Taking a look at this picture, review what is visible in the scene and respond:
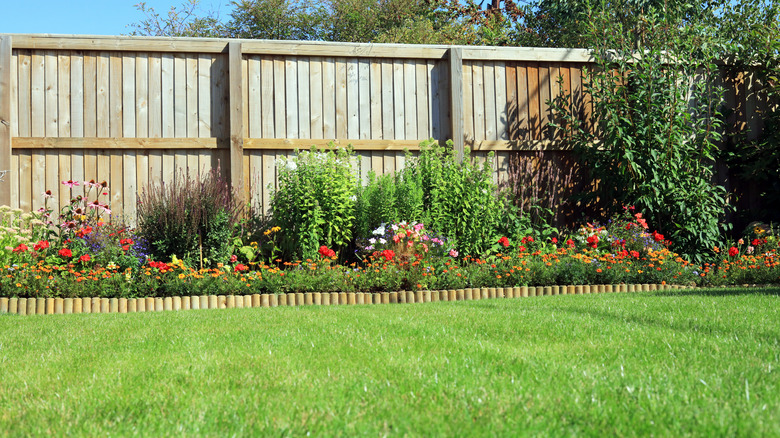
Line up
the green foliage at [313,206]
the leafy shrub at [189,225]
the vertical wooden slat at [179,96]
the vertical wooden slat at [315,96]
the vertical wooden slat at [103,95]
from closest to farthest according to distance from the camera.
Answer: the leafy shrub at [189,225], the green foliage at [313,206], the vertical wooden slat at [103,95], the vertical wooden slat at [179,96], the vertical wooden slat at [315,96]

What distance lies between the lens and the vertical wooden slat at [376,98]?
7.81 meters

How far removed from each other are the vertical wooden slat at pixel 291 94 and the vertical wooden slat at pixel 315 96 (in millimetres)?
172

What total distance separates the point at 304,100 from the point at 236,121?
2.69 feet

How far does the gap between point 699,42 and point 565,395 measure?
24.1 ft

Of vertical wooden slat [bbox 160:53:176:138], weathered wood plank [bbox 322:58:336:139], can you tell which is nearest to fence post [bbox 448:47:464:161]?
weathered wood plank [bbox 322:58:336:139]

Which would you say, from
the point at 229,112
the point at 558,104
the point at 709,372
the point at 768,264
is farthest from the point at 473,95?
the point at 709,372

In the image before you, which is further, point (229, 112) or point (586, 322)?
point (229, 112)

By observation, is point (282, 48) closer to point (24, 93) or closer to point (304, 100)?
point (304, 100)

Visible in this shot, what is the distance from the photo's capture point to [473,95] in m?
8.05

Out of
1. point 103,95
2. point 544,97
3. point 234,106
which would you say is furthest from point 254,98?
point 544,97

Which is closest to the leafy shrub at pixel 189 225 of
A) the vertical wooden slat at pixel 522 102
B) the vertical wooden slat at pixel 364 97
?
the vertical wooden slat at pixel 364 97

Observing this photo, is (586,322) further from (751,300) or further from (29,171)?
(29,171)

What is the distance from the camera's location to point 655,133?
7.63m

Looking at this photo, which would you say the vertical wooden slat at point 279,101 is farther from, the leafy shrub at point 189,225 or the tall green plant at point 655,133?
the tall green plant at point 655,133
